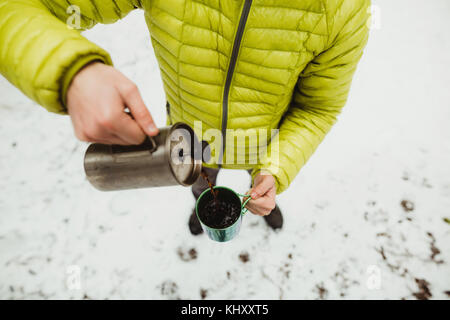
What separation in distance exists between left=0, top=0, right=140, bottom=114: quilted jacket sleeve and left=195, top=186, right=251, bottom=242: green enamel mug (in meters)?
0.71

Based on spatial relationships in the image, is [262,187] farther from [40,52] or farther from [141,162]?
[40,52]

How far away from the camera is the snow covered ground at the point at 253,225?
6.03 ft

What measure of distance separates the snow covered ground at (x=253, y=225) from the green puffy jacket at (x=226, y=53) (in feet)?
3.44

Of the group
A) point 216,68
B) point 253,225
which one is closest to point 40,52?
point 216,68

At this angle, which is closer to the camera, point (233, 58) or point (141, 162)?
point (141, 162)

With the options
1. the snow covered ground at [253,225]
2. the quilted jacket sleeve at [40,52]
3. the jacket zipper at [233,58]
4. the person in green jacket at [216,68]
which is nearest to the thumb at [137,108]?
the person in green jacket at [216,68]

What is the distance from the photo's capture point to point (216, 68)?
3.04ft

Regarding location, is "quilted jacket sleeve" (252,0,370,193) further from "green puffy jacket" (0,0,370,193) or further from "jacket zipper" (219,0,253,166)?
"jacket zipper" (219,0,253,166)

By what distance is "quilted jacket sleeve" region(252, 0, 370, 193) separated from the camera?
0.81 meters

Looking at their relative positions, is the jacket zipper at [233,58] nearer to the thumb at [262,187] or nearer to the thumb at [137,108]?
the thumb at [262,187]

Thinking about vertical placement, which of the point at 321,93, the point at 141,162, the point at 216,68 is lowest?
the point at 141,162

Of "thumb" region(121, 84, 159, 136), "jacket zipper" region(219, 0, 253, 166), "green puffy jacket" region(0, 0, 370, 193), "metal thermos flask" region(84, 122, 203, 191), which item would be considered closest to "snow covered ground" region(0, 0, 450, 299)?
"green puffy jacket" region(0, 0, 370, 193)

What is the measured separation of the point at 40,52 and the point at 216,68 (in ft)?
1.77
